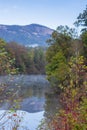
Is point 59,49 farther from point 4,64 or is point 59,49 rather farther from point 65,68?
point 4,64

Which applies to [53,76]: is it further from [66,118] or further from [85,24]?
[66,118]

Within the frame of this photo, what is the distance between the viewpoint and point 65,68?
34.3m

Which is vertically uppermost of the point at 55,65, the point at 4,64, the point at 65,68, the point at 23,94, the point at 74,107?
the point at 4,64

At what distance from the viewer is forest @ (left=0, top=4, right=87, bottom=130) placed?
A: 709 centimetres

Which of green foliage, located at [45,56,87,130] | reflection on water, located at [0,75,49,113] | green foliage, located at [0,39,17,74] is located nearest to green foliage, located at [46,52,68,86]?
reflection on water, located at [0,75,49,113]

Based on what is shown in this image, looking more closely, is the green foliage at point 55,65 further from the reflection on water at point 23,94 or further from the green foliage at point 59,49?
the reflection on water at point 23,94

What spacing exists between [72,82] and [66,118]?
2.66ft

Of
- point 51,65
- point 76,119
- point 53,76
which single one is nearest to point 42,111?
point 76,119

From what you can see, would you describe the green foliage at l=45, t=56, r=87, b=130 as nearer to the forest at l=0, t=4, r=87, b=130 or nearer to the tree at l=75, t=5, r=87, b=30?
the forest at l=0, t=4, r=87, b=130

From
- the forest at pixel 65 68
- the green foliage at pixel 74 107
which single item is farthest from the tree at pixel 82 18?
the green foliage at pixel 74 107

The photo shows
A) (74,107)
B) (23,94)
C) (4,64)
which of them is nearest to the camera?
(74,107)

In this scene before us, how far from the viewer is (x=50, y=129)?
8.02 m

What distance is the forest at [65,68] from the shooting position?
7.09m

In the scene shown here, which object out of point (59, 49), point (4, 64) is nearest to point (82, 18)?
point (59, 49)
